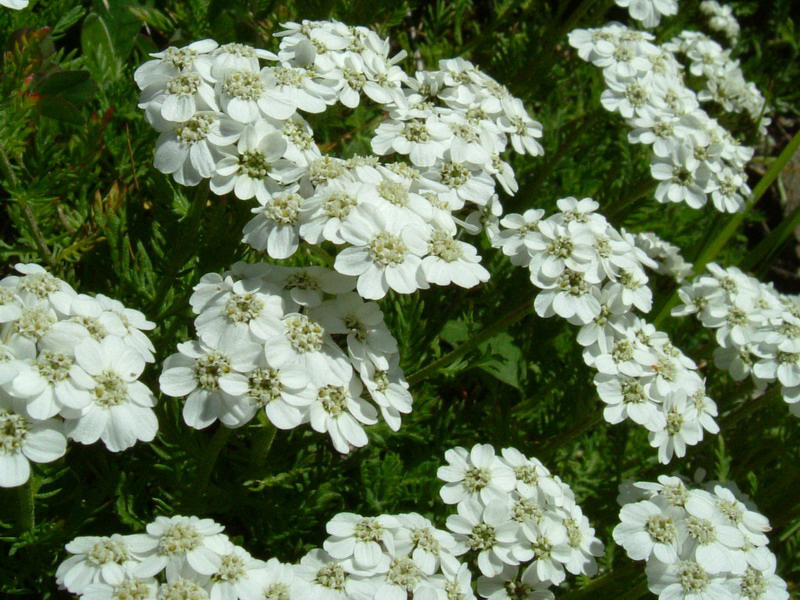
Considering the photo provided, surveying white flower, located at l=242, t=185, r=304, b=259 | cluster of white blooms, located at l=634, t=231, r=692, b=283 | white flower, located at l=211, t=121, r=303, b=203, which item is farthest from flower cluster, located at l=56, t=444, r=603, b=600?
cluster of white blooms, located at l=634, t=231, r=692, b=283

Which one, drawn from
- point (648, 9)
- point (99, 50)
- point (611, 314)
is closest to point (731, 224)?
point (648, 9)

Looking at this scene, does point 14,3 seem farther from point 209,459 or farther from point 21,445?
point 209,459

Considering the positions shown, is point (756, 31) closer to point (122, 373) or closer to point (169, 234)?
point (169, 234)

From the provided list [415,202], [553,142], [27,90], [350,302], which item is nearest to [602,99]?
[553,142]

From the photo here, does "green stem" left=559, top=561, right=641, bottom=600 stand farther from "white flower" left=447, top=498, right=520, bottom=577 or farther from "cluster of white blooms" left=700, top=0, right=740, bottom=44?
"cluster of white blooms" left=700, top=0, right=740, bottom=44

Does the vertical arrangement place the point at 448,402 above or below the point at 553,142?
below

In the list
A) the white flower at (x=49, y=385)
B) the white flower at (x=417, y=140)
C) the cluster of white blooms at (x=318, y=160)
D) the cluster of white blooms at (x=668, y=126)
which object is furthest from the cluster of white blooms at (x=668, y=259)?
the white flower at (x=49, y=385)
